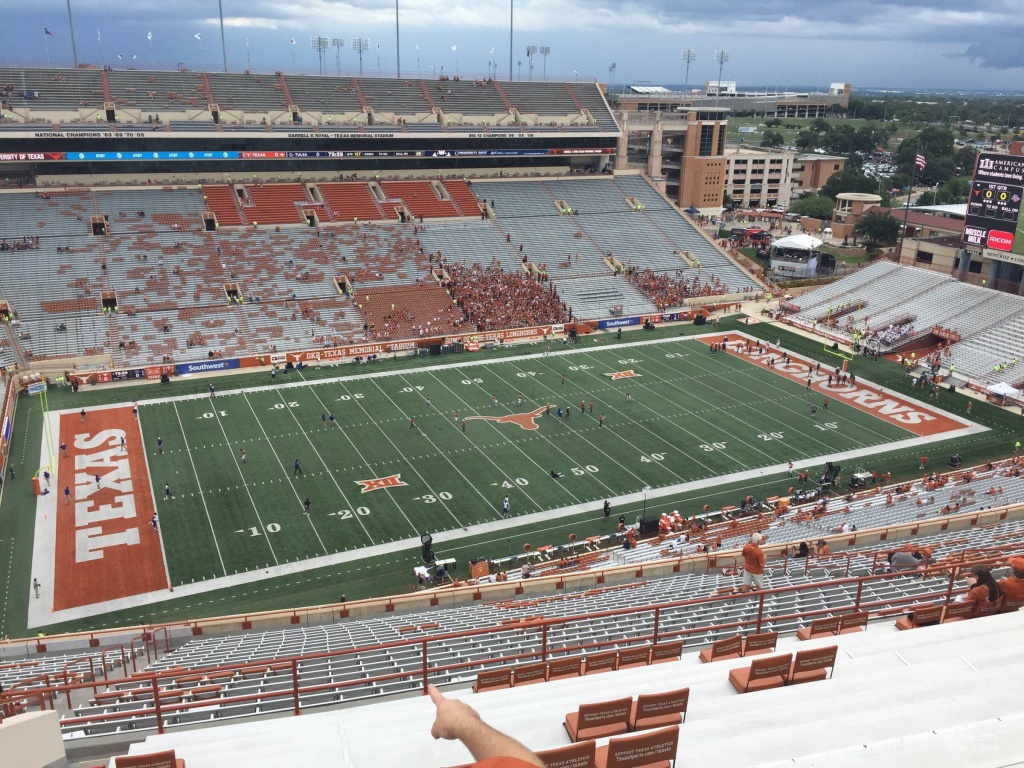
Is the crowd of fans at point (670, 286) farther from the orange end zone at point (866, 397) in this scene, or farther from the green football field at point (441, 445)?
the green football field at point (441, 445)

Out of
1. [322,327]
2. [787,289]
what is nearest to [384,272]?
[322,327]

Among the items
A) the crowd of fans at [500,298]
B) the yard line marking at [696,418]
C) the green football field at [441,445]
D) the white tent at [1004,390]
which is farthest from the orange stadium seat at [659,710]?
the crowd of fans at [500,298]

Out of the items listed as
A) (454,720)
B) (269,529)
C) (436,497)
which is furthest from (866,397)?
(454,720)

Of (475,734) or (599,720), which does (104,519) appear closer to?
(599,720)

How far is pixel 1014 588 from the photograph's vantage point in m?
9.16

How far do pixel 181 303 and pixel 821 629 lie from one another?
136 feet

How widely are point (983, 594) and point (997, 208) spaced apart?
39.5m

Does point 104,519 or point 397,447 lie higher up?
point 397,447

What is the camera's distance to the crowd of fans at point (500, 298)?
46.8m

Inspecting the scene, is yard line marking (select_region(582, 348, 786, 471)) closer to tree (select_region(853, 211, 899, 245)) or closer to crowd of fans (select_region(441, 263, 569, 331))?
crowd of fans (select_region(441, 263, 569, 331))

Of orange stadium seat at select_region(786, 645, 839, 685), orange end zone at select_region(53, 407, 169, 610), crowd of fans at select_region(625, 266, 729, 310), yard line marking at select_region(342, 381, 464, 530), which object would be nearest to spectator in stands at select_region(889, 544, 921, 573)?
orange stadium seat at select_region(786, 645, 839, 685)

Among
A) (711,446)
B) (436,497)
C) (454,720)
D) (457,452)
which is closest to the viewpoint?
(454,720)

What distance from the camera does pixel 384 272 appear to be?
49844mm

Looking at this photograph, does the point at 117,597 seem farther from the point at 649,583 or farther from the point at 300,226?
the point at 300,226
